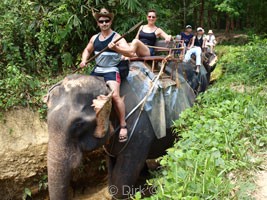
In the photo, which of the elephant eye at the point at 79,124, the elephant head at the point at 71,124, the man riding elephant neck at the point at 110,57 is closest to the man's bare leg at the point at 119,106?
the man riding elephant neck at the point at 110,57

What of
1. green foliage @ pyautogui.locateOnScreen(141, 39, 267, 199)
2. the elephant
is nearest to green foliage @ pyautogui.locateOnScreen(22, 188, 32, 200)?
the elephant

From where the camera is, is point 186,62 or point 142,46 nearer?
point 142,46

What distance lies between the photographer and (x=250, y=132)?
2.97 metres

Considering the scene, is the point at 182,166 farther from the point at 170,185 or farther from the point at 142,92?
the point at 142,92

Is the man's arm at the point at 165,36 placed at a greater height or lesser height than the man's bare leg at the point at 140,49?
greater

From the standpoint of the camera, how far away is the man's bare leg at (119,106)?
3.78 metres

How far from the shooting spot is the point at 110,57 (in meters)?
3.99

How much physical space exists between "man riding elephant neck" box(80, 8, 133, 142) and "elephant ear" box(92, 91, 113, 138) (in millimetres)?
276

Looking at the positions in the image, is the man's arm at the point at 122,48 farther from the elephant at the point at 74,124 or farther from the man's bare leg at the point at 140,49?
the man's bare leg at the point at 140,49

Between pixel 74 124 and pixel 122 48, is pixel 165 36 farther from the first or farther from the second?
pixel 74 124

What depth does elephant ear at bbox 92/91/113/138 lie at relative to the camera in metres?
3.40

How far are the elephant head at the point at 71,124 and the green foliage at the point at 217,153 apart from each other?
2.79 ft

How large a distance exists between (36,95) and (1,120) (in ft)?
2.66

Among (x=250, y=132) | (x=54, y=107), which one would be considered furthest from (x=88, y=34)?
(x=250, y=132)
